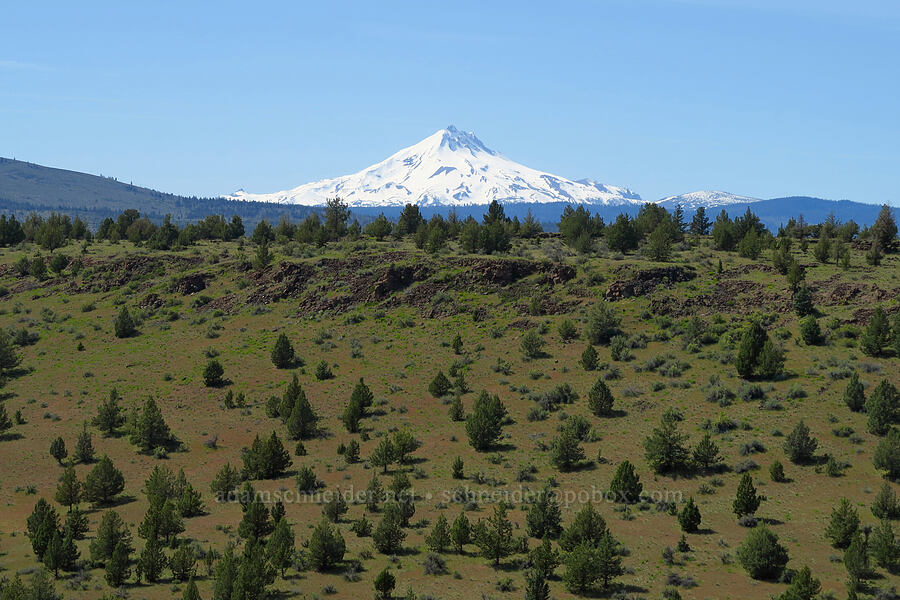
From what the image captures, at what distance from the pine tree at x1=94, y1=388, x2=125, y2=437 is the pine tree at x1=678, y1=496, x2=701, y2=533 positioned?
162 ft

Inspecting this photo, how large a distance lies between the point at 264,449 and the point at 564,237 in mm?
69803

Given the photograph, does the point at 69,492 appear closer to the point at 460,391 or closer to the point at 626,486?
the point at 460,391

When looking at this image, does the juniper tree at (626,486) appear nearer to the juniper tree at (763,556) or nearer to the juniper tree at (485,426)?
the juniper tree at (763,556)

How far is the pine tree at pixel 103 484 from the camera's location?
5156cm

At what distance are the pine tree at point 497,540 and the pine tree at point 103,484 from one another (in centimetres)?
2738

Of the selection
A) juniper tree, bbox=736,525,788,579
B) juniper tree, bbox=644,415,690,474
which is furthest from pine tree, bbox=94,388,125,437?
juniper tree, bbox=736,525,788,579

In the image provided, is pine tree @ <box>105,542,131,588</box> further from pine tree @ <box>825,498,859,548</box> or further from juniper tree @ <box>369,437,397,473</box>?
pine tree @ <box>825,498,859,548</box>

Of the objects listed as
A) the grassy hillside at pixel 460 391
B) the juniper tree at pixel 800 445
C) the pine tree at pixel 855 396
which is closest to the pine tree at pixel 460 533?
the grassy hillside at pixel 460 391

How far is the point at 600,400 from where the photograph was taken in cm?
6250

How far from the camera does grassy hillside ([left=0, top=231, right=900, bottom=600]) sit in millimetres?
42188

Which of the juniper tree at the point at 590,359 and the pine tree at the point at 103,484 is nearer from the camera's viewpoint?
the pine tree at the point at 103,484

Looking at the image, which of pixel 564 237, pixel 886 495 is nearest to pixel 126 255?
pixel 564 237

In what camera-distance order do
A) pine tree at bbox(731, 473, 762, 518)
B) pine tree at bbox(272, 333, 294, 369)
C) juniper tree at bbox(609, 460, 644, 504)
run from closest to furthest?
pine tree at bbox(731, 473, 762, 518), juniper tree at bbox(609, 460, 644, 504), pine tree at bbox(272, 333, 294, 369)

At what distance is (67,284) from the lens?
106125 millimetres
